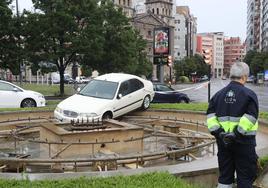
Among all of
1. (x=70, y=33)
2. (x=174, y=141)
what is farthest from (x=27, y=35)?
(x=174, y=141)

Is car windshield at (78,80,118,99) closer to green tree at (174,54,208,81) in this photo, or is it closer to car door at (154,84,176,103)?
car door at (154,84,176,103)

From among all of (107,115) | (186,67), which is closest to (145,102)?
(107,115)

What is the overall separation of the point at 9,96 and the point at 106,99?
7.81 meters

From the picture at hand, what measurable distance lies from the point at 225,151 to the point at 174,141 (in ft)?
22.3

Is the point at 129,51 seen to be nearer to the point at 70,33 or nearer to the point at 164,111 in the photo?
the point at 70,33

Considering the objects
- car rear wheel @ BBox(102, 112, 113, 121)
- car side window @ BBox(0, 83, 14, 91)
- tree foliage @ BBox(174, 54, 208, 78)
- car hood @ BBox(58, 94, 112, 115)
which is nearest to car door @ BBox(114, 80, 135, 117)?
car rear wheel @ BBox(102, 112, 113, 121)

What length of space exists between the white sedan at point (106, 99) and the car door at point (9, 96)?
6.38 meters

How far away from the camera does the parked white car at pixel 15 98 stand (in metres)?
→ 20.4

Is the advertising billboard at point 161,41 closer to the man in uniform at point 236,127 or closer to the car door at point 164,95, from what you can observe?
the car door at point 164,95

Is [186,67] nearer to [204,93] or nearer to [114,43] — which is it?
[204,93]

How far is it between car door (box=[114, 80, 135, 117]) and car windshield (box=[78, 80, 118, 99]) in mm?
236

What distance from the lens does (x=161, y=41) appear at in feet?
126

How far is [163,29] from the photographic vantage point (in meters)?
38.0

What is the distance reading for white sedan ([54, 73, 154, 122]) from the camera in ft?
43.7
